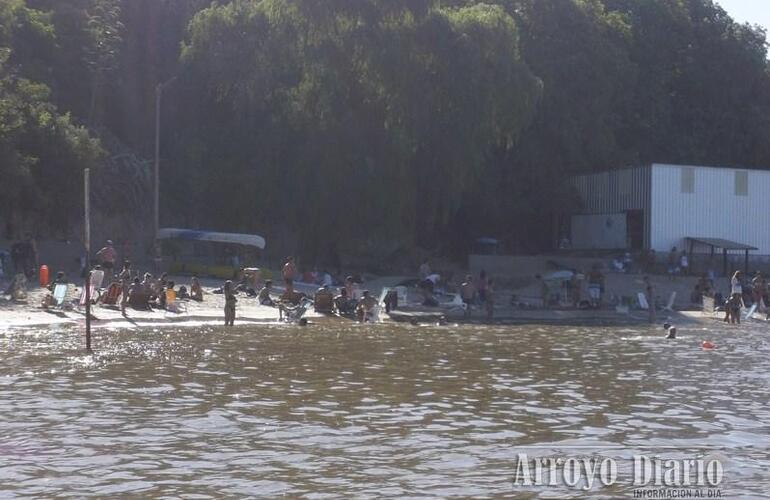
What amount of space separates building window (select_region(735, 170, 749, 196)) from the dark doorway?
16.3ft

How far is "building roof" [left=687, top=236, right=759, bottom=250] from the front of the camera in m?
51.3

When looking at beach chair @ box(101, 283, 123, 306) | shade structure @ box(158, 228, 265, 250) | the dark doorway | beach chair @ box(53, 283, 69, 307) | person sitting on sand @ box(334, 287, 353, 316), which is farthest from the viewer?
the dark doorway

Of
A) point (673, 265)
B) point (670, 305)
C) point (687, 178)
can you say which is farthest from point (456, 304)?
point (687, 178)

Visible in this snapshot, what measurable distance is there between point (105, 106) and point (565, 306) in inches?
1061

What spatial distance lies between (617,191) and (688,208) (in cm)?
386

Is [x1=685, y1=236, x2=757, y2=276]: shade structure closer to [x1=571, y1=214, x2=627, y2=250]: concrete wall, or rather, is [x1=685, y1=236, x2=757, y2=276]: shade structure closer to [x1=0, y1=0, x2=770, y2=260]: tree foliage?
[x1=571, y1=214, x2=627, y2=250]: concrete wall

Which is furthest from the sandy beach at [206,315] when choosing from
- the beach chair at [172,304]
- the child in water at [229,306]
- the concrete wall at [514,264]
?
the concrete wall at [514,264]

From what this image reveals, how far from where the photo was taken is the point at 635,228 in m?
55.3

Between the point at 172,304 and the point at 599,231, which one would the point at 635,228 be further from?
the point at 172,304

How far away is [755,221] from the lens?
55.3 m

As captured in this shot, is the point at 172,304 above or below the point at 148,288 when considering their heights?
below

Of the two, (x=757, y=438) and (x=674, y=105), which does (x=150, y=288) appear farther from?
(x=674, y=105)

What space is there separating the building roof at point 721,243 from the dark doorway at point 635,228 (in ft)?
7.74

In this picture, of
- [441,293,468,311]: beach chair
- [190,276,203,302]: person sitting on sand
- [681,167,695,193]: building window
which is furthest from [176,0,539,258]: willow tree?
[190,276,203,302]: person sitting on sand
